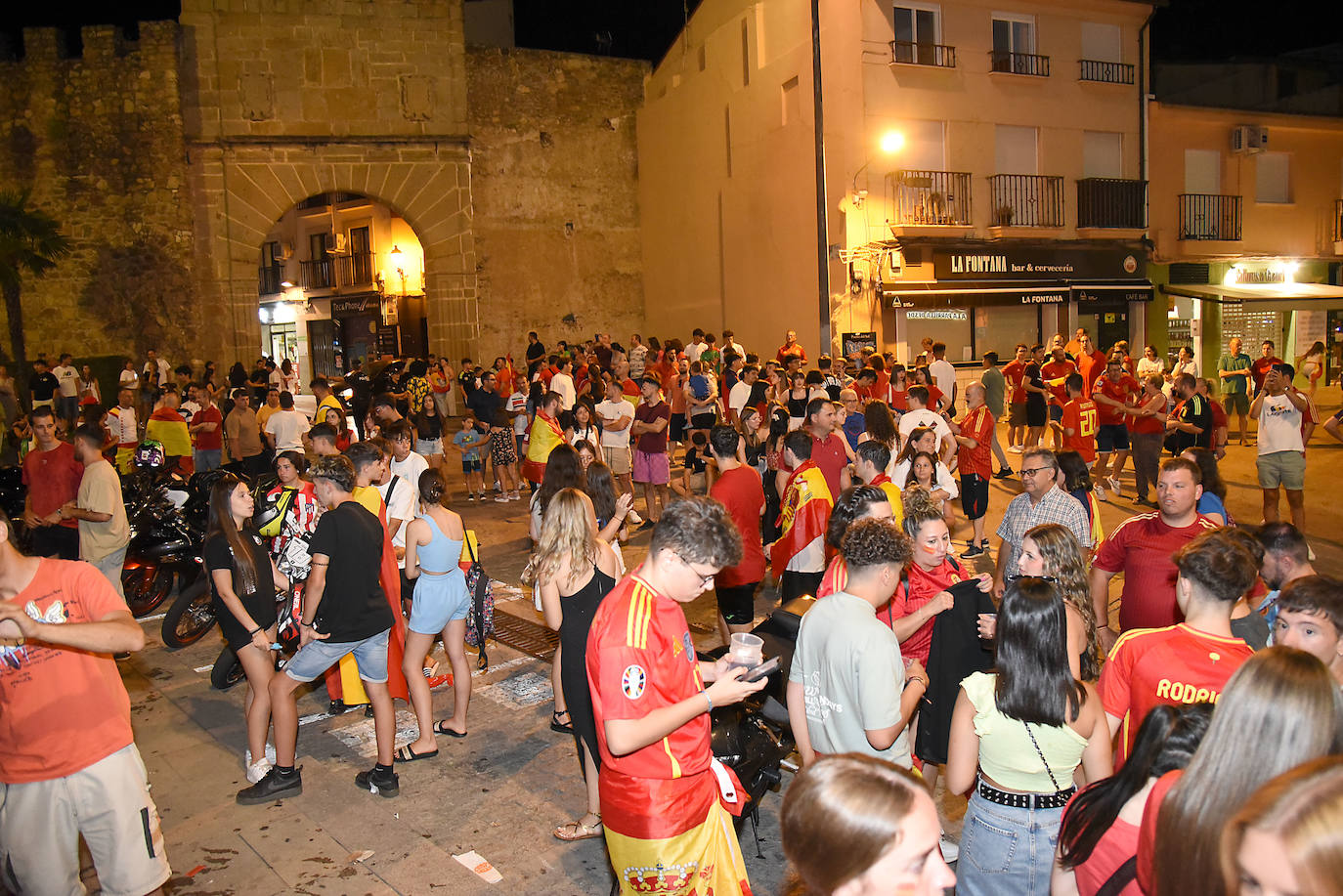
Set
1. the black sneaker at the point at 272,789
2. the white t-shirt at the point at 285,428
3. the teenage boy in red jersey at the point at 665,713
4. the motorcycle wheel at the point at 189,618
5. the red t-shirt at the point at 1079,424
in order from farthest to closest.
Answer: the white t-shirt at the point at 285,428
the red t-shirt at the point at 1079,424
the motorcycle wheel at the point at 189,618
the black sneaker at the point at 272,789
the teenage boy in red jersey at the point at 665,713

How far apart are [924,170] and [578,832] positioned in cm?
1886

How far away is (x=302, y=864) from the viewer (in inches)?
185

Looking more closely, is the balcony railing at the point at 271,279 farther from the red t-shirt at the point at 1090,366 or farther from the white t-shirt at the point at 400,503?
the white t-shirt at the point at 400,503

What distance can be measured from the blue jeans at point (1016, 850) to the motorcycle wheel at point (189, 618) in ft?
22.0

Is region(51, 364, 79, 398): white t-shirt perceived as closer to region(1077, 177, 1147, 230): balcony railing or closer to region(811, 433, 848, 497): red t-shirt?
region(811, 433, 848, 497): red t-shirt

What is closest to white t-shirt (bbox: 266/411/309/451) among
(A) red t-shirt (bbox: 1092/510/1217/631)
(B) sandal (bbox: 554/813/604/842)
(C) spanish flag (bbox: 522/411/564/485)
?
(C) spanish flag (bbox: 522/411/564/485)

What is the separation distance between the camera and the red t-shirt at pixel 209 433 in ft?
42.0

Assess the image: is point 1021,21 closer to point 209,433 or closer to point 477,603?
point 209,433

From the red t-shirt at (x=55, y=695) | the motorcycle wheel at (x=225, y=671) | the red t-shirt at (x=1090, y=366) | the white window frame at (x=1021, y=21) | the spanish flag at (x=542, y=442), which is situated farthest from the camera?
the white window frame at (x=1021, y=21)

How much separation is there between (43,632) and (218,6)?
960 inches

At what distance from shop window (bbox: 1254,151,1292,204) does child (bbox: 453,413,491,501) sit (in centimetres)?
2274

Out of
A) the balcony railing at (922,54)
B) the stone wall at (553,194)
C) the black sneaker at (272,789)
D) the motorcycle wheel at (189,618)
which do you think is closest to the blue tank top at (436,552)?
the black sneaker at (272,789)

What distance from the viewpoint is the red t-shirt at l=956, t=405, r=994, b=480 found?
32.6ft

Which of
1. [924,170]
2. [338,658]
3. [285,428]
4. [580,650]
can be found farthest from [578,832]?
[924,170]
